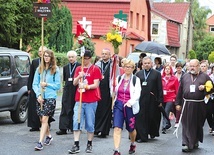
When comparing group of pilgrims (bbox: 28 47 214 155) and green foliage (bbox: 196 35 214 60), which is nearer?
group of pilgrims (bbox: 28 47 214 155)

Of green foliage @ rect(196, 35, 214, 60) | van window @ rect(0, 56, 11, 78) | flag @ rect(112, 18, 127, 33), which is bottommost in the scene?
van window @ rect(0, 56, 11, 78)

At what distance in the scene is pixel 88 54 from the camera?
35.0 feet

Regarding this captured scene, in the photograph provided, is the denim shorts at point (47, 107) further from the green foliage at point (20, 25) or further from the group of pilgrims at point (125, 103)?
the green foliage at point (20, 25)

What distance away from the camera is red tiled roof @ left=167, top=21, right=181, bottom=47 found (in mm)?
56938

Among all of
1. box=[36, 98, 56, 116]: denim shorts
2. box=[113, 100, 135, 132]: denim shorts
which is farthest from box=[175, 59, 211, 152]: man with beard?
box=[36, 98, 56, 116]: denim shorts

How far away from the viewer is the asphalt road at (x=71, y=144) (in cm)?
1089

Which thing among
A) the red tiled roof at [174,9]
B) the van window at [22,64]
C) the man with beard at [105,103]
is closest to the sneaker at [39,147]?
the man with beard at [105,103]

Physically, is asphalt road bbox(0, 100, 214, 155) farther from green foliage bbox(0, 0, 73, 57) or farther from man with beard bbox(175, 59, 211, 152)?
green foliage bbox(0, 0, 73, 57)

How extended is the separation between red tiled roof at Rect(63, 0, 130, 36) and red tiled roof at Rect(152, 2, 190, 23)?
2327cm

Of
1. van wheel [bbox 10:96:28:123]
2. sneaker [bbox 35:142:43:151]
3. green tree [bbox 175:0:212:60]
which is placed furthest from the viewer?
green tree [bbox 175:0:212:60]

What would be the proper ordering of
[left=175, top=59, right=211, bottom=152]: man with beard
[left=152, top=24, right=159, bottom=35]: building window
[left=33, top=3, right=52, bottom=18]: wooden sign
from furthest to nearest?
1. [left=152, top=24, right=159, bottom=35]: building window
2. [left=33, top=3, right=52, bottom=18]: wooden sign
3. [left=175, top=59, right=211, bottom=152]: man with beard

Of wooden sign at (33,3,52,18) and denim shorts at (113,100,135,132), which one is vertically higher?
wooden sign at (33,3,52,18)

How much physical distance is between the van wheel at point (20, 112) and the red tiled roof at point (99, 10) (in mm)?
24192

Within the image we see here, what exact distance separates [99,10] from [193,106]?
94.0 feet
